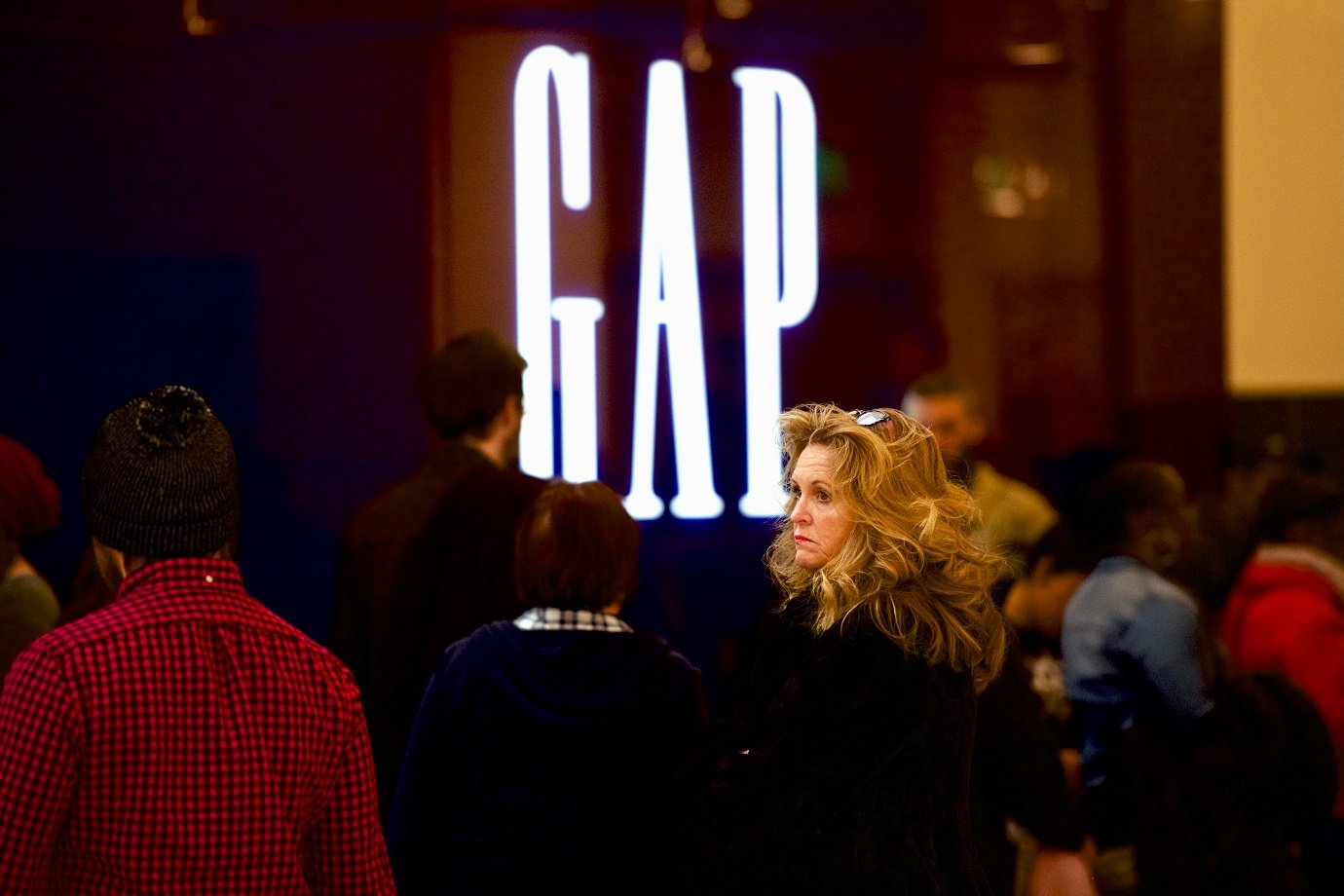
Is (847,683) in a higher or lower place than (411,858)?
higher

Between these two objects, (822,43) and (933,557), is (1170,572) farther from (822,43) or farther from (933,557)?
(933,557)

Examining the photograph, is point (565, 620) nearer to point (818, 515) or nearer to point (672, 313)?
point (818, 515)

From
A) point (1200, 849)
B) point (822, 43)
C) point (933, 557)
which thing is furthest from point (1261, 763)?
point (822, 43)

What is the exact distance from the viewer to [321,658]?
194cm

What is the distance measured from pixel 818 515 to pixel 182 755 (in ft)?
3.33

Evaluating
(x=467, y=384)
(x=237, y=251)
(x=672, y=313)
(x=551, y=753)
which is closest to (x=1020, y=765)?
(x=551, y=753)

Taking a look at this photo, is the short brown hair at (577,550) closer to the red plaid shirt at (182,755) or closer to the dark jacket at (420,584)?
the dark jacket at (420,584)

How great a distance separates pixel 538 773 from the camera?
258 centimetres

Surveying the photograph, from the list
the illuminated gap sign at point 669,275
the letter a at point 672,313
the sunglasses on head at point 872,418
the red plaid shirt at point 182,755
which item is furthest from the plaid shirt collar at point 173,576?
the letter a at point 672,313

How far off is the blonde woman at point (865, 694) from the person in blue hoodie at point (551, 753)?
39 cm

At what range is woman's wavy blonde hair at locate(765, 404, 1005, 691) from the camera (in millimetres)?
2184

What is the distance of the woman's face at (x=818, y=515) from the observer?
2270 mm

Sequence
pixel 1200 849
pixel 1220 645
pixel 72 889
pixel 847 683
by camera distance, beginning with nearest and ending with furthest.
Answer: pixel 72 889 → pixel 847 683 → pixel 1200 849 → pixel 1220 645

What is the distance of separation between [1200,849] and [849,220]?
274cm
